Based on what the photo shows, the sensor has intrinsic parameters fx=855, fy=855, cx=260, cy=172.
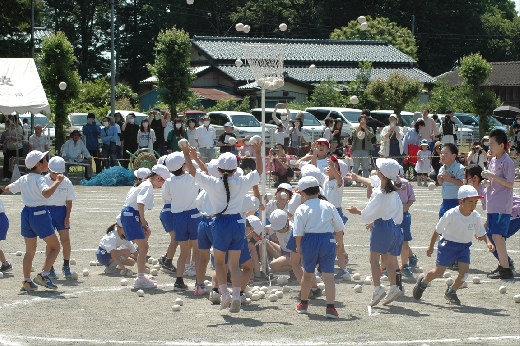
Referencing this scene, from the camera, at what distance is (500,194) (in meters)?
11.8

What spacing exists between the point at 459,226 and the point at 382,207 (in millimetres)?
1051

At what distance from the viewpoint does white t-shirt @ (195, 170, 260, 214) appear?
954 centimetres

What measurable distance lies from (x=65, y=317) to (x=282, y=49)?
5.00 metres

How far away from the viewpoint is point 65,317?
9.30 metres

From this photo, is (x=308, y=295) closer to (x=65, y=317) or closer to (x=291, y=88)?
(x=65, y=317)

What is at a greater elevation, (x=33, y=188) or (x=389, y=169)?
(x=389, y=169)

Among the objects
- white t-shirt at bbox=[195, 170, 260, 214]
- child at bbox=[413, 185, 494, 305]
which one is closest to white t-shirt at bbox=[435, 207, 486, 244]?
child at bbox=[413, 185, 494, 305]

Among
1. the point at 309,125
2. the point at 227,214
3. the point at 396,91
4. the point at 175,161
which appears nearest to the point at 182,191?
the point at 175,161

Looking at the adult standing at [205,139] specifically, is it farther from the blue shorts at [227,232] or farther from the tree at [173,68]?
the blue shorts at [227,232]

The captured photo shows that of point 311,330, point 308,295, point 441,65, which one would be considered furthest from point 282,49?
point 441,65

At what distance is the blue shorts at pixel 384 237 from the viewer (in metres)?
9.84

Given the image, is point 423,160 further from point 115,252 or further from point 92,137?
point 115,252

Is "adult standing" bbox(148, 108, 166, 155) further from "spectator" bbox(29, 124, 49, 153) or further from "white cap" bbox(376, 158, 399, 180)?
"white cap" bbox(376, 158, 399, 180)

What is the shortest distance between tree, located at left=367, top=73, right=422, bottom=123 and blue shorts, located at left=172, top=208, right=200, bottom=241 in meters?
31.0
